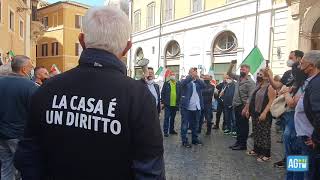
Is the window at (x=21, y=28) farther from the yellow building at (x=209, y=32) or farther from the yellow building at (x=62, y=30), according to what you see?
the yellow building at (x=62, y=30)

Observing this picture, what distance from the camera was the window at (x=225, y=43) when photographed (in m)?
20.9

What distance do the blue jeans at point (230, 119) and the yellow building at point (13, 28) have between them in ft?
31.1

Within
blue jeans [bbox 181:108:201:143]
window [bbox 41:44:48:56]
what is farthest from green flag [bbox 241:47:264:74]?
window [bbox 41:44:48:56]

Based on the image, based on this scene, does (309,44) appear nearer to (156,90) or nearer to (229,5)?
(229,5)

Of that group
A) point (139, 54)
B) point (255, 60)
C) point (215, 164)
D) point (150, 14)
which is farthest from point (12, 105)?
point (139, 54)

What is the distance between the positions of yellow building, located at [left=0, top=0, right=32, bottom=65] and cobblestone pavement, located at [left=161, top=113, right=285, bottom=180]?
10.1 meters

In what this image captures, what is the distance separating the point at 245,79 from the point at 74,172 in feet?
22.7

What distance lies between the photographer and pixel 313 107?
3.64 metres

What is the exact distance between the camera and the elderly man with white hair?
169cm

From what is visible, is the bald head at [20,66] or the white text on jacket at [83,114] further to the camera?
the bald head at [20,66]

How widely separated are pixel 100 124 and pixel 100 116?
38mm

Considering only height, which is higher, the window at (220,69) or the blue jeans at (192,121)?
the window at (220,69)

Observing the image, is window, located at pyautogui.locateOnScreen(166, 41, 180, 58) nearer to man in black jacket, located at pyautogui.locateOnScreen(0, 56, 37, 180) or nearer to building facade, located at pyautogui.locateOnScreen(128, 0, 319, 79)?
building facade, located at pyautogui.locateOnScreen(128, 0, 319, 79)

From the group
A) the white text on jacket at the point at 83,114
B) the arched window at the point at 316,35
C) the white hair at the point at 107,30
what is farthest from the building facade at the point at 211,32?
the white text on jacket at the point at 83,114
